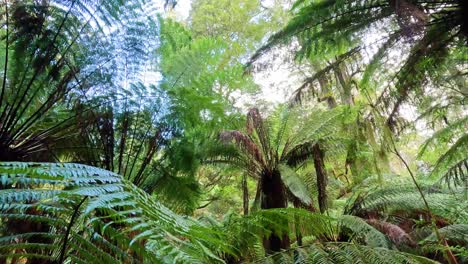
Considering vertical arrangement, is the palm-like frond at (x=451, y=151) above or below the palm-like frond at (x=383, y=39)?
below

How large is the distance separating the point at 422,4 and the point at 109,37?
7.01ft

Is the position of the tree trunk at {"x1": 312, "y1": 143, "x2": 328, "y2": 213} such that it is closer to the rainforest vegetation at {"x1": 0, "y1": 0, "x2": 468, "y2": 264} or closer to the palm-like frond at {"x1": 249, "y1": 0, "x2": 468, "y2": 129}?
Result: the rainforest vegetation at {"x1": 0, "y1": 0, "x2": 468, "y2": 264}

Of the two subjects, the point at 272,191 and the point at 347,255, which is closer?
the point at 347,255

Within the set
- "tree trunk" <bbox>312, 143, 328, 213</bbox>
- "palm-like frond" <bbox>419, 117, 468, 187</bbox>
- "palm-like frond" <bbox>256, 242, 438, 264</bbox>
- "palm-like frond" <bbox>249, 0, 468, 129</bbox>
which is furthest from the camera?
"tree trunk" <bbox>312, 143, 328, 213</bbox>

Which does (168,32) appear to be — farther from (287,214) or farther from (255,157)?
(287,214)

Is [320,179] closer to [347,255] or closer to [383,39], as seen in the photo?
[383,39]

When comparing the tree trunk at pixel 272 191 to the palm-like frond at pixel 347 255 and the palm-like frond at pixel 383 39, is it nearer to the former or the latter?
the palm-like frond at pixel 383 39

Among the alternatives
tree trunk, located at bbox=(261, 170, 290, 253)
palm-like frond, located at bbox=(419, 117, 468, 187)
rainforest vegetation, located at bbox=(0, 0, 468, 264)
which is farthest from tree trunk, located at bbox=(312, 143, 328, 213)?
palm-like frond, located at bbox=(419, 117, 468, 187)

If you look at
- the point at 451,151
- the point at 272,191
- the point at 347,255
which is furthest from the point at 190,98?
the point at 451,151

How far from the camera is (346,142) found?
153 inches

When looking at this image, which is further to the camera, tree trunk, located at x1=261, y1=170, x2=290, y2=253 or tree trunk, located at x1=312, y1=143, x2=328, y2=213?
tree trunk, located at x1=261, y1=170, x2=290, y2=253

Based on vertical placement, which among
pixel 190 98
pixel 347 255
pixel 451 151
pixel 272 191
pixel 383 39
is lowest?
pixel 347 255

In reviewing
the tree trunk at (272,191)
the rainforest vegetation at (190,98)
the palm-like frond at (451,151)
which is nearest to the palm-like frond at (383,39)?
the rainforest vegetation at (190,98)

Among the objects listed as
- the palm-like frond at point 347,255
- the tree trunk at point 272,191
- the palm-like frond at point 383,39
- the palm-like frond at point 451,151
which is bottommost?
the palm-like frond at point 347,255
